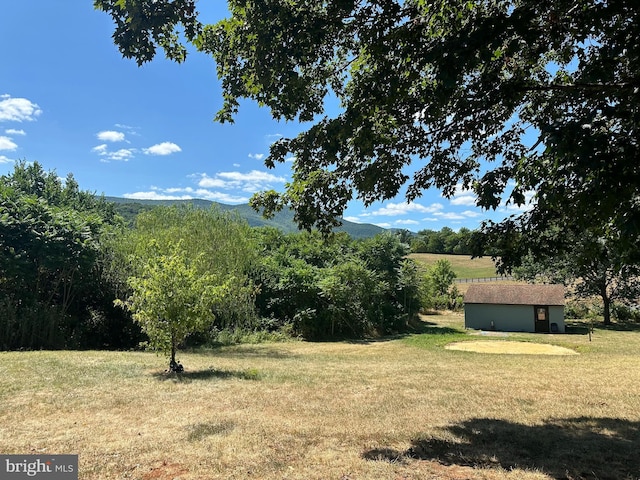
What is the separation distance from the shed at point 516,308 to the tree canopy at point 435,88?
27246 millimetres

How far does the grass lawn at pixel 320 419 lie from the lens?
4945 mm

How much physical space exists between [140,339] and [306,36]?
19.8 m

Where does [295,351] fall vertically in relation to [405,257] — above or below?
below

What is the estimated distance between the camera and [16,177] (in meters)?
35.0

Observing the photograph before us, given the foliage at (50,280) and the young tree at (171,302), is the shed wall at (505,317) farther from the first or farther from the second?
the young tree at (171,302)

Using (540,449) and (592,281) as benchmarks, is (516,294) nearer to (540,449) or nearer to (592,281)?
(592,281)

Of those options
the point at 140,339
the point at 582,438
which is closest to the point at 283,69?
the point at 582,438

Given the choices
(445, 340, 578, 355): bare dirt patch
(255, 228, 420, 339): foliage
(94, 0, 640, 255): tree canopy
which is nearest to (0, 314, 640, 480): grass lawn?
(94, 0, 640, 255): tree canopy

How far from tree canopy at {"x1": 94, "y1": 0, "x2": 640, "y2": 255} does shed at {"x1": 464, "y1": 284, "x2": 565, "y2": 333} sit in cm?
2725

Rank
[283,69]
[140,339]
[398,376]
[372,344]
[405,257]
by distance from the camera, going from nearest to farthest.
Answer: [283,69] < [398,376] < [140,339] < [372,344] < [405,257]

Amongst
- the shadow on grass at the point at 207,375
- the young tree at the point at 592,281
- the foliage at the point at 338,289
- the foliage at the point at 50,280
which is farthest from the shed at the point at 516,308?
the shadow on grass at the point at 207,375

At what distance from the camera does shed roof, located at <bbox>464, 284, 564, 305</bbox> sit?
31156mm

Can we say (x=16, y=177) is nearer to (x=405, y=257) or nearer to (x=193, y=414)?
(x=405, y=257)

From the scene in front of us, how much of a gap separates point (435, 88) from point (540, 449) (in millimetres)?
4801
